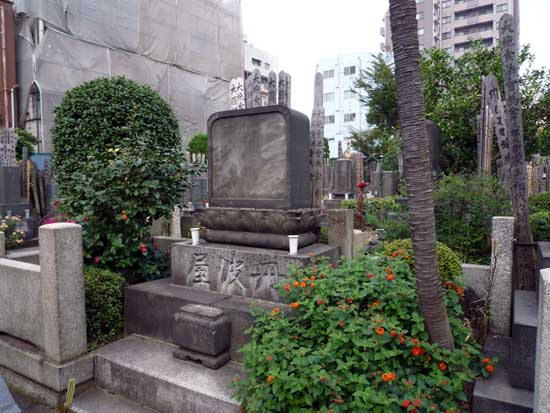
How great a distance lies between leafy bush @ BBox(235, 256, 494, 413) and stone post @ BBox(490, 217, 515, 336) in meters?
0.77

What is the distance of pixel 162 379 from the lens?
316 centimetres

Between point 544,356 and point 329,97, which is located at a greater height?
point 329,97

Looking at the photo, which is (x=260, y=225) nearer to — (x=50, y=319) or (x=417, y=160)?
(x=417, y=160)

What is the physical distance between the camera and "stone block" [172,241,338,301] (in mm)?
3676

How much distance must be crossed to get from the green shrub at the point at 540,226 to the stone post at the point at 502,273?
161 centimetres

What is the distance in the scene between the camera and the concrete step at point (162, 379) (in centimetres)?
293

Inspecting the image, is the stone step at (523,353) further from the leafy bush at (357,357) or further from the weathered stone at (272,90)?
the weathered stone at (272,90)

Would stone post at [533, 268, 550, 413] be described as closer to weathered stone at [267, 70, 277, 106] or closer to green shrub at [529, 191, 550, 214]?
weathered stone at [267, 70, 277, 106]

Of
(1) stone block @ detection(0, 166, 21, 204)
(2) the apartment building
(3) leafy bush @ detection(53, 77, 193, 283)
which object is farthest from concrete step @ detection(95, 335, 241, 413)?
(2) the apartment building

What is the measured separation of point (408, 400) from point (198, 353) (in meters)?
1.98

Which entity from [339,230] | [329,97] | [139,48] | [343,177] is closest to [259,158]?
[339,230]

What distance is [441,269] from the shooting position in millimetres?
3264

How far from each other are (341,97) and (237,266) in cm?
5040

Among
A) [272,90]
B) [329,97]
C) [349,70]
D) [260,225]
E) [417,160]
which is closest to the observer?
[417,160]
